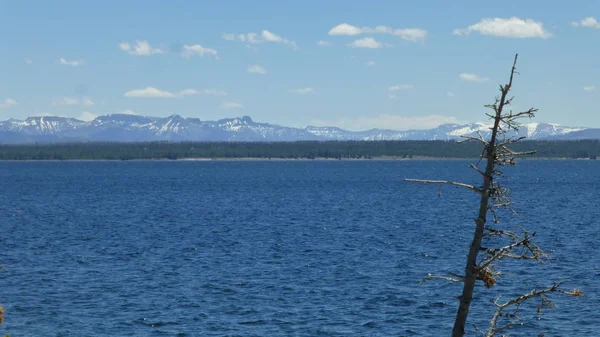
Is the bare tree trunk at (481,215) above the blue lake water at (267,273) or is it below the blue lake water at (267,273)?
above

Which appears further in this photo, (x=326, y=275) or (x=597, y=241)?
(x=597, y=241)

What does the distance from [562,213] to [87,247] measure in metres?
66.2

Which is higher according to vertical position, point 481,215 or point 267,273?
point 481,215

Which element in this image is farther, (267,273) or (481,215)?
(267,273)

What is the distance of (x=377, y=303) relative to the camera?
45719 millimetres

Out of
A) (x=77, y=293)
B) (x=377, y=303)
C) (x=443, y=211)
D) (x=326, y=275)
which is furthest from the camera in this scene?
(x=443, y=211)

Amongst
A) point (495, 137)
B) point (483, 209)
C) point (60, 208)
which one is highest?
point (495, 137)

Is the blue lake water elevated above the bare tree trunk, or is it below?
below

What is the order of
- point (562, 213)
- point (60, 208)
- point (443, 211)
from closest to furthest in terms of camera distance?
point (562, 213), point (443, 211), point (60, 208)

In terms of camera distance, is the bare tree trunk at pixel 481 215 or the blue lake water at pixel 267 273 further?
the blue lake water at pixel 267 273

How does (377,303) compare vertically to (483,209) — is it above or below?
below

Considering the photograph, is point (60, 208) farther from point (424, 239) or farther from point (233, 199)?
point (424, 239)

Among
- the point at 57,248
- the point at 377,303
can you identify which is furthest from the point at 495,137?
the point at 57,248

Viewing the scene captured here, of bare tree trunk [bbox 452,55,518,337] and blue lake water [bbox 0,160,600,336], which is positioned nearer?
bare tree trunk [bbox 452,55,518,337]
